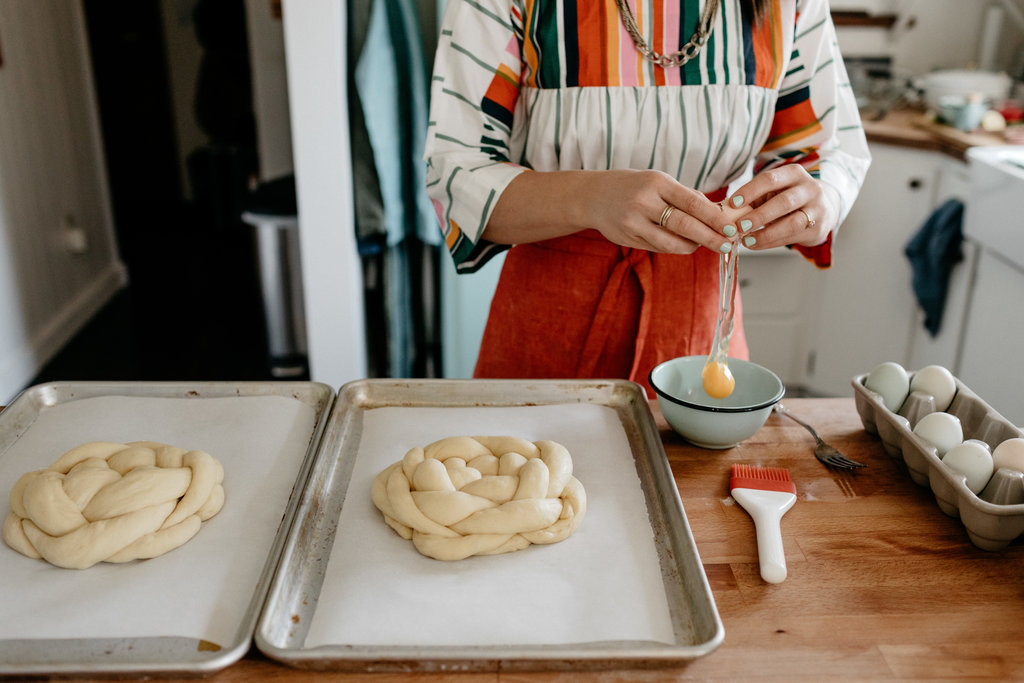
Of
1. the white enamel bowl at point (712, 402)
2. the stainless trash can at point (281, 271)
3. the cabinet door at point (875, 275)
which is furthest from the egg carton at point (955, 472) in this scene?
the stainless trash can at point (281, 271)

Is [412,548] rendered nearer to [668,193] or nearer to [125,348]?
[668,193]

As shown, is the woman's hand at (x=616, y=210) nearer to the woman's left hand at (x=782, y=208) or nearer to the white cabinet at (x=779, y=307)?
the woman's left hand at (x=782, y=208)

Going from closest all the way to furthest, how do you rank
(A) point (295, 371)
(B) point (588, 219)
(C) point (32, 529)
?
(C) point (32, 529), (B) point (588, 219), (A) point (295, 371)

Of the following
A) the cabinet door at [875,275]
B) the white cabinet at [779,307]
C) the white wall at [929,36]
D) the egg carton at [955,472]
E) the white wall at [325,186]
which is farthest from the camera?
the white wall at [929,36]

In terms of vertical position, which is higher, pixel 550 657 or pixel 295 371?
pixel 550 657

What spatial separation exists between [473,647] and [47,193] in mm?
2905

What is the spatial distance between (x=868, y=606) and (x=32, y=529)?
695 millimetres

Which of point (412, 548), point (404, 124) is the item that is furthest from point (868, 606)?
point (404, 124)

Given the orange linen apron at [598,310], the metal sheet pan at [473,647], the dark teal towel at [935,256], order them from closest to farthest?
the metal sheet pan at [473,647] < the orange linen apron at [598,310] < the dark teal towel at [935,256]

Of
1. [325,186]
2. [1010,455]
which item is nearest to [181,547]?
[1010,455]

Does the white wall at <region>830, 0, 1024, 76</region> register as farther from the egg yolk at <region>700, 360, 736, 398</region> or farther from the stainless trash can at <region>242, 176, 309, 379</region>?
the egg yolk at <region>700, 360, 736, 398</region>

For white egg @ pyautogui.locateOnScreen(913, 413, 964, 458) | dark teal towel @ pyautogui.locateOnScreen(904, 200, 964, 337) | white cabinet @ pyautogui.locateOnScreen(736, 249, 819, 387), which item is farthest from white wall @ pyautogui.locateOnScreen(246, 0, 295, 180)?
white egg @ pyautogui.locateOnScreen(913, 413, 964, 458)

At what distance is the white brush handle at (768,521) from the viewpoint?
67cm

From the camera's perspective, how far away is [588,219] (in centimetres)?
86
